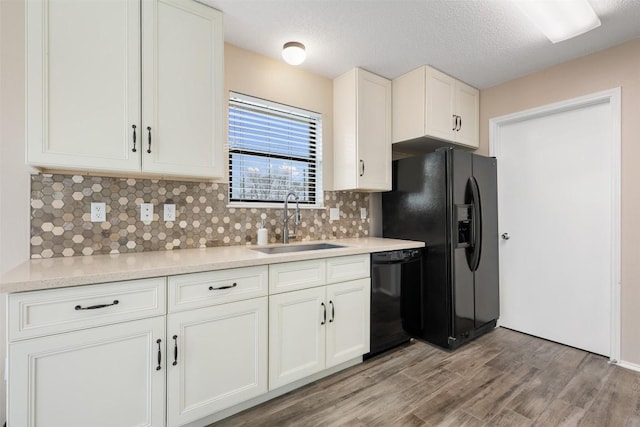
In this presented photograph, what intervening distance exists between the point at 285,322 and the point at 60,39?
192cm

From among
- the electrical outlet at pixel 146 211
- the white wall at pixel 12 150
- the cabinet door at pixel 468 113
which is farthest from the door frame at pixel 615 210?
the white wall at pixel 12 150

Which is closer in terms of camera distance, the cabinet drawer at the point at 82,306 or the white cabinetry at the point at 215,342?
the cabinet drawer at the point at 82,306

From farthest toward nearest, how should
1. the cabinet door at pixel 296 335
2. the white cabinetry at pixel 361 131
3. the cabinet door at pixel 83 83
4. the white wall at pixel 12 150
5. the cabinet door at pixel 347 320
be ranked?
the white cabinetry at pixel 361 131 → the cabinet door at pixel 347 320 → the cabinet door at pixel 296 335 → the white wall at pixel 12 150 → the cabinet door at pixel 83 83

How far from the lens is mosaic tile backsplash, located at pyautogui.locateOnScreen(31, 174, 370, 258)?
164cm

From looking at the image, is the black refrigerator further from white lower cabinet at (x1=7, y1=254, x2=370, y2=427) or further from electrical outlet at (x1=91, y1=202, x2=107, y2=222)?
electrical outlet at (x1=91, y1=202, x2=107, y2=222)


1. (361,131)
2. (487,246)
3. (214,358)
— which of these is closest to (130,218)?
(214,358)

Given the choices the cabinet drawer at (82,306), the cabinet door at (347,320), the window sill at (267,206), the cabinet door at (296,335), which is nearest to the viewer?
the cabinet drawer at (82,306)

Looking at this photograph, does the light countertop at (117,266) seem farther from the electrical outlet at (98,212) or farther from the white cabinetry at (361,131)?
the white cabinetry at (361,131)

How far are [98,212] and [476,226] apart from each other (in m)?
2.94

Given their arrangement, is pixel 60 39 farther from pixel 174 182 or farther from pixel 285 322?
pixel 285 322

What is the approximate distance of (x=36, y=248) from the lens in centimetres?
160

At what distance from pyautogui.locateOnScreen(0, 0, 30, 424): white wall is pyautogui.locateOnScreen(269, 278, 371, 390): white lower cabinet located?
1.40 metres

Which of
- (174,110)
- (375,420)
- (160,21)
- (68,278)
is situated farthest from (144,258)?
(375,420)

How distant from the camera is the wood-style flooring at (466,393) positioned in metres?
1.68
